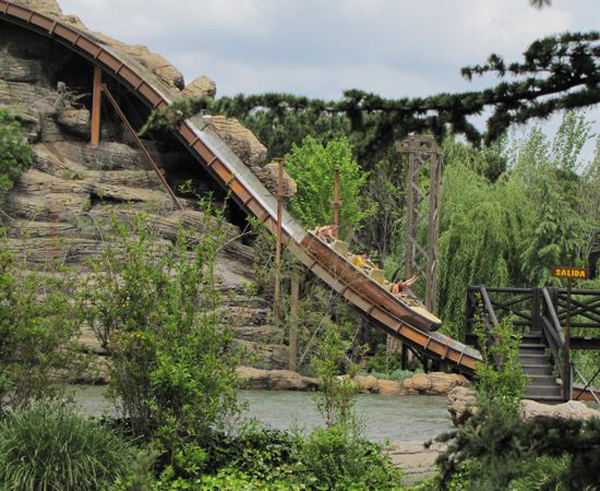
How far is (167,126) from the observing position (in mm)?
6438

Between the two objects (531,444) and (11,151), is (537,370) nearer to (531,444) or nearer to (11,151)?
(11,151)

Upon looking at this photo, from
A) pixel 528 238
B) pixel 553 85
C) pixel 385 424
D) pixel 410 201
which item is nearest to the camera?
pixel 553 85

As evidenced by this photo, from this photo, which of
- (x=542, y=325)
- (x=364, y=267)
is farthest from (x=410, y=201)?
(x=542, y=325)

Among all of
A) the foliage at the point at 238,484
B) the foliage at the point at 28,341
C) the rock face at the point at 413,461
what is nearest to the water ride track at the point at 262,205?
the rock face at the point at 413,461

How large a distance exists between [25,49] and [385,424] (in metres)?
15.3

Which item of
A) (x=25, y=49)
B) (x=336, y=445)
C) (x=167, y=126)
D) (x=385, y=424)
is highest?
(x=25, y=49)

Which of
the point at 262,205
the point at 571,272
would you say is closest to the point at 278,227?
the point at 262,205

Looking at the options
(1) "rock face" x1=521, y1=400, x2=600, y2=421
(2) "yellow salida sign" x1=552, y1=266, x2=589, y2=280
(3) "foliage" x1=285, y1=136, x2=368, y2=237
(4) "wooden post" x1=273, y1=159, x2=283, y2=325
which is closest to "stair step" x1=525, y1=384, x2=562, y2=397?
(2) "yellow salida sign" x1=552, y1=266, x2=589, y2=280

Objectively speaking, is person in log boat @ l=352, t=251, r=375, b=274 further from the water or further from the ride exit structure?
the water

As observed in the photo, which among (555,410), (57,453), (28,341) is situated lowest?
(57,453)

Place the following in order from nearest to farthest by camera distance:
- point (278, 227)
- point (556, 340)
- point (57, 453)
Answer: point (57, 453) < point (556, 340) < point (278, 227)

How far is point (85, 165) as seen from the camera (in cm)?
2588

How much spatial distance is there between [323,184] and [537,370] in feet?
61.3

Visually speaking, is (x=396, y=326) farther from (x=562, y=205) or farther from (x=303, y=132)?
(x=303, y=132)
